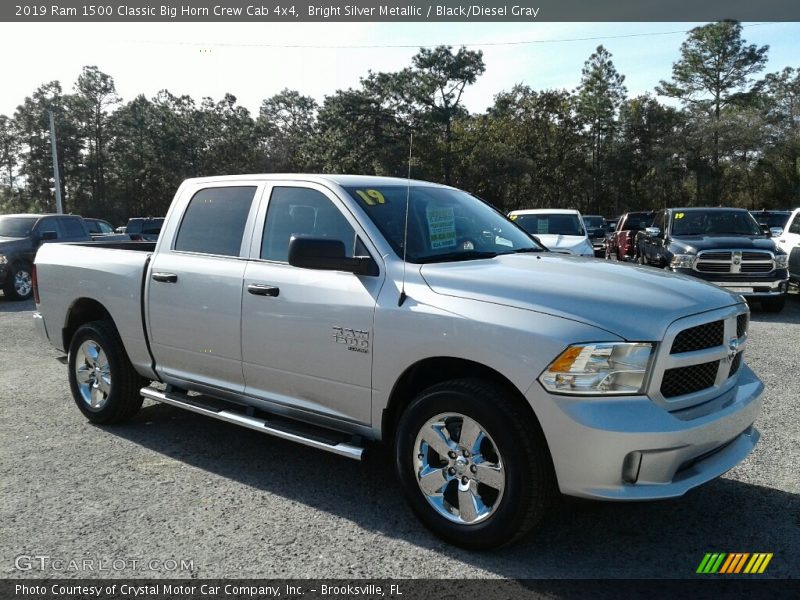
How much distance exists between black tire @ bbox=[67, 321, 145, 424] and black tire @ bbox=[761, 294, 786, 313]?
10162 mm

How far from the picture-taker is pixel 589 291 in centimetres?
328

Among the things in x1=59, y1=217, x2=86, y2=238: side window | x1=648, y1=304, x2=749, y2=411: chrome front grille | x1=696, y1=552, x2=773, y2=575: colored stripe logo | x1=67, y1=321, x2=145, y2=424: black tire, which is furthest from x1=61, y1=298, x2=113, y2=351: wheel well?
x1=59, y1=217, x2=86, y2=238: side window

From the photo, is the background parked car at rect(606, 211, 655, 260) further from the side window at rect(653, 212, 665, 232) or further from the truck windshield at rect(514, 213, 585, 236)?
the truck windshield at rect(514, 213, 585, 236)

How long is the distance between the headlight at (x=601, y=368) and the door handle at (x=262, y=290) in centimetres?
183

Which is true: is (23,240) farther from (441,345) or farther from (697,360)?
(697,360)

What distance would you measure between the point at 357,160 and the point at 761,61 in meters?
37.6

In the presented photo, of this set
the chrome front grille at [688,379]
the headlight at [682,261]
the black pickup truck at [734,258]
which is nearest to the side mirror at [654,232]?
the black pickup truck at [734,258]

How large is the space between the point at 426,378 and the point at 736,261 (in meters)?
9.13

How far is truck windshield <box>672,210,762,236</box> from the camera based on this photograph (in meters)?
12.1

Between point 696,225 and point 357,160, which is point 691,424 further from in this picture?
point 357,160

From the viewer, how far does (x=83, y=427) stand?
5422mm

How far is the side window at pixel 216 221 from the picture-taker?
458 centimetres

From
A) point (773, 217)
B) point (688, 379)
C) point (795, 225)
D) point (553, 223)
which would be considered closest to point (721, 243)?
point (795, 225)

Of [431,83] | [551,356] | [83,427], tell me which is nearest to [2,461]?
[83,427]
